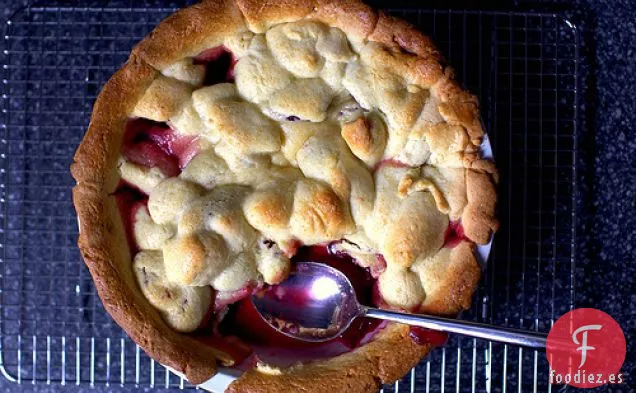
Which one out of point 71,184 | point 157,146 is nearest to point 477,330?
point 157,146

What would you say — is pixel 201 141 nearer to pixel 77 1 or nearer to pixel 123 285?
pixel 123 285

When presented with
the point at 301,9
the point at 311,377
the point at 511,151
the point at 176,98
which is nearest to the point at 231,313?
the point at 311,377

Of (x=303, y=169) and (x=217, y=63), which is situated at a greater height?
(x=217, y=63)

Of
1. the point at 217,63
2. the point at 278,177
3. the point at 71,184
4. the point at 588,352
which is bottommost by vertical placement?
the point at 588,352

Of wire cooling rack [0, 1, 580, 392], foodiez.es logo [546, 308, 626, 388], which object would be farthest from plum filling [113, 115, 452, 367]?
foodiez.es logo [546, 308, 626, 388]

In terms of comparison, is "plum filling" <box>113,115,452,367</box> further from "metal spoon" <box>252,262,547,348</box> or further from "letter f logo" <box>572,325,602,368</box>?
"letter f logo" <box>572,325,602,368</box>

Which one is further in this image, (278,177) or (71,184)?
(71,184)

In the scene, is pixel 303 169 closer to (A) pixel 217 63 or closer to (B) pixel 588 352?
(A) pixel 217 63
